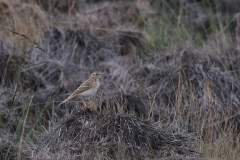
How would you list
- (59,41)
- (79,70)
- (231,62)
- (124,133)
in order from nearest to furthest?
(124,133)
(231,62)
(79,70)
(59,41)

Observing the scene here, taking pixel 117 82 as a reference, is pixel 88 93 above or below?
above

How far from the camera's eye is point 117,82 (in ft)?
27.0

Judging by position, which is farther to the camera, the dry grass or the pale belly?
the pale belly

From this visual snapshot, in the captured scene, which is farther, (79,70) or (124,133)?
(79,70)

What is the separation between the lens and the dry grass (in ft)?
16.7

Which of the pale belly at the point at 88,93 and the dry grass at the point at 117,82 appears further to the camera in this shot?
the pale belly at the point at 88,93

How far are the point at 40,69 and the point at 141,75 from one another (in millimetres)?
2342

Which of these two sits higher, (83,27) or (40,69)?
(83,27)

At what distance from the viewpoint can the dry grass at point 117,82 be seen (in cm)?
510

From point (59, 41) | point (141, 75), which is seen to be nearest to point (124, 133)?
point (141, 75)

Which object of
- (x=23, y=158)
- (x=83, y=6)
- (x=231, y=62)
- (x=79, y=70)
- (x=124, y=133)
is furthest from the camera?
(x=83, y=6)

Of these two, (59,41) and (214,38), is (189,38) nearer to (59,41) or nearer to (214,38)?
(214,38)

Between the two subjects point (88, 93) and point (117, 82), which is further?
point (117, 82)

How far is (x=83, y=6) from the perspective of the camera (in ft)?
38.2
